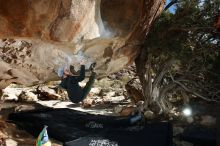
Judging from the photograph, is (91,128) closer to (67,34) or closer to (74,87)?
(74,87)

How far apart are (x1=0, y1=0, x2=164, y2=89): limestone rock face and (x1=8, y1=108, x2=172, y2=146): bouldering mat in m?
1.46

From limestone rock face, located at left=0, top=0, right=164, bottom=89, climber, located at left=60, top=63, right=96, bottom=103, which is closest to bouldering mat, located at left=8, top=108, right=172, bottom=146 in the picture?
climber, located at left=60, top=63, right=96, bottom=103

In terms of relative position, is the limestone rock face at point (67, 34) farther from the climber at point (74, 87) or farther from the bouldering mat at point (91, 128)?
the bouldering mat at point (91, 128)

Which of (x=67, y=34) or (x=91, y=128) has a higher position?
(x=67, y=34)

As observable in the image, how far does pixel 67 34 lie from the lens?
23.7 ft

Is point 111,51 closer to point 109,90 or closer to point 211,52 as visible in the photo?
point 211,52

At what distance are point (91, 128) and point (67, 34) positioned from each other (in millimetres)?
2405

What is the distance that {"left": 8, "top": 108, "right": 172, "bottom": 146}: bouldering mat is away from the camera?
7.30 m

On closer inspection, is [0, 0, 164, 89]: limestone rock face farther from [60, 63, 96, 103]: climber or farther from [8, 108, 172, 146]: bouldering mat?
[8, 108, 172, 146]: bouldering mat

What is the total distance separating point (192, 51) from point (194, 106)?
7.11 ft

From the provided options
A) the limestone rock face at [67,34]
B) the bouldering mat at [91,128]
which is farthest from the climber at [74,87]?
the limestone rock face at [67,34]

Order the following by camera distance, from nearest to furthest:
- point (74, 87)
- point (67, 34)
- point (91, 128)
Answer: point (67, 34) < point (91, 128) < point (74, 87)

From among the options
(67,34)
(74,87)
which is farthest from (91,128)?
(67,34)

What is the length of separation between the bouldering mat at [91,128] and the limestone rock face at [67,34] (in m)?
1.46
